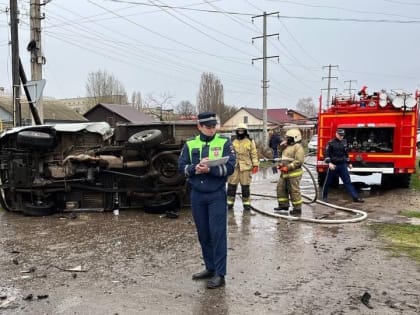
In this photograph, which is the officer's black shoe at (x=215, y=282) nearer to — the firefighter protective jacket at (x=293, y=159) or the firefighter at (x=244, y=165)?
the firefighter protective jacket at (x=293, y=159)

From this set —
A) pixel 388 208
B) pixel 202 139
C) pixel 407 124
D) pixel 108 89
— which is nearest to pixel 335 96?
pixel 407 124

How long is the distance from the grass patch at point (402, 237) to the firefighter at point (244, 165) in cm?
246

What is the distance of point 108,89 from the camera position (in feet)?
213

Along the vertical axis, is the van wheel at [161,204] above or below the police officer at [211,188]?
below

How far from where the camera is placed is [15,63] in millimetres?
11312

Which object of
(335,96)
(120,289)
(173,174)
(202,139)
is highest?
(335,96)

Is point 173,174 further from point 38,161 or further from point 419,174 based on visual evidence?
point 419,174

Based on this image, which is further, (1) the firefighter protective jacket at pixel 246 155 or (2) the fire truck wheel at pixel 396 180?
(2) the fire truck wheel at pixel 396 180

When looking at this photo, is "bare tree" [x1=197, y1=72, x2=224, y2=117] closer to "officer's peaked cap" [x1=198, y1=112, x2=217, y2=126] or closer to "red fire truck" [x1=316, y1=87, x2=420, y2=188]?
"red fire truck" [x1=316, y1=87, x2=420, y2=188]

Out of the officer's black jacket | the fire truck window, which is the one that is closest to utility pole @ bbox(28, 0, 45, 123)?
the officer's black jacket

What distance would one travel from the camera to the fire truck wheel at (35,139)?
24.9 ft

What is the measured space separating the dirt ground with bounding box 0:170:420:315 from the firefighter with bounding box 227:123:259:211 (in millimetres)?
851

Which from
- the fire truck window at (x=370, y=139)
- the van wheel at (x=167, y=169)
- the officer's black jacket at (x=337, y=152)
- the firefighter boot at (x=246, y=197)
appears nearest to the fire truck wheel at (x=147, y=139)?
the van wheel at (x=167, y=169)

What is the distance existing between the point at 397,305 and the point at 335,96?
8.75 meters
